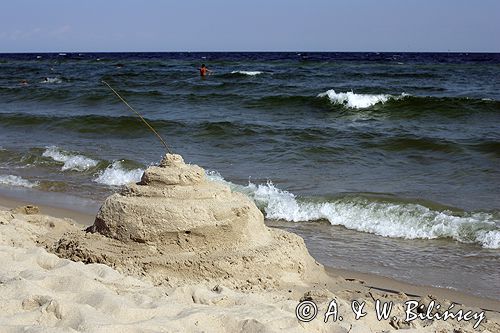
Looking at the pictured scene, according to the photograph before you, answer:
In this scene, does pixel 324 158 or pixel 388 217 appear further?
pixel 324 158

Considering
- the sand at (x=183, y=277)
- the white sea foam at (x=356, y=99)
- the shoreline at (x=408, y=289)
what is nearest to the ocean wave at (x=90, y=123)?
the white sea foam at (x=356, y=99)

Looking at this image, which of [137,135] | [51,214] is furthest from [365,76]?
[51,214]

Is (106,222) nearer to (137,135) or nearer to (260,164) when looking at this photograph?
(260,164)

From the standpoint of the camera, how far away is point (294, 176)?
9.99 meters

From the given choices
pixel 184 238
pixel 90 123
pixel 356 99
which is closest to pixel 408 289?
pixel 184 238

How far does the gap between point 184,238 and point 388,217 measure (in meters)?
3.80

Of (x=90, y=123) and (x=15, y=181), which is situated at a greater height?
→ (x=90, y=123)

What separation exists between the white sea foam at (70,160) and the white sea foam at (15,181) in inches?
40.6

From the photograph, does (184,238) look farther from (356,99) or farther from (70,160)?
(356,99)

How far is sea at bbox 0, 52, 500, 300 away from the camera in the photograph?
693 centimetres

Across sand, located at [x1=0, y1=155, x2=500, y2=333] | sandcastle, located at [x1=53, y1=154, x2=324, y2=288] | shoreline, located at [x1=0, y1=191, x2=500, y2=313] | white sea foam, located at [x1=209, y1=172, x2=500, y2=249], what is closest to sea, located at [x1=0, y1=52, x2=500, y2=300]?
white sea foam, located at [x1=209, y1=172, x2=500, y2=249]

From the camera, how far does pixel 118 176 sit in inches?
400

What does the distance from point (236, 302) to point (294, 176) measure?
19.9ft

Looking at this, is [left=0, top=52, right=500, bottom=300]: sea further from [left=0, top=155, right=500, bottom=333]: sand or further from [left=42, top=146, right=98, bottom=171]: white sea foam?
[left=0, top=155, right=500, bottom=333]: sand
